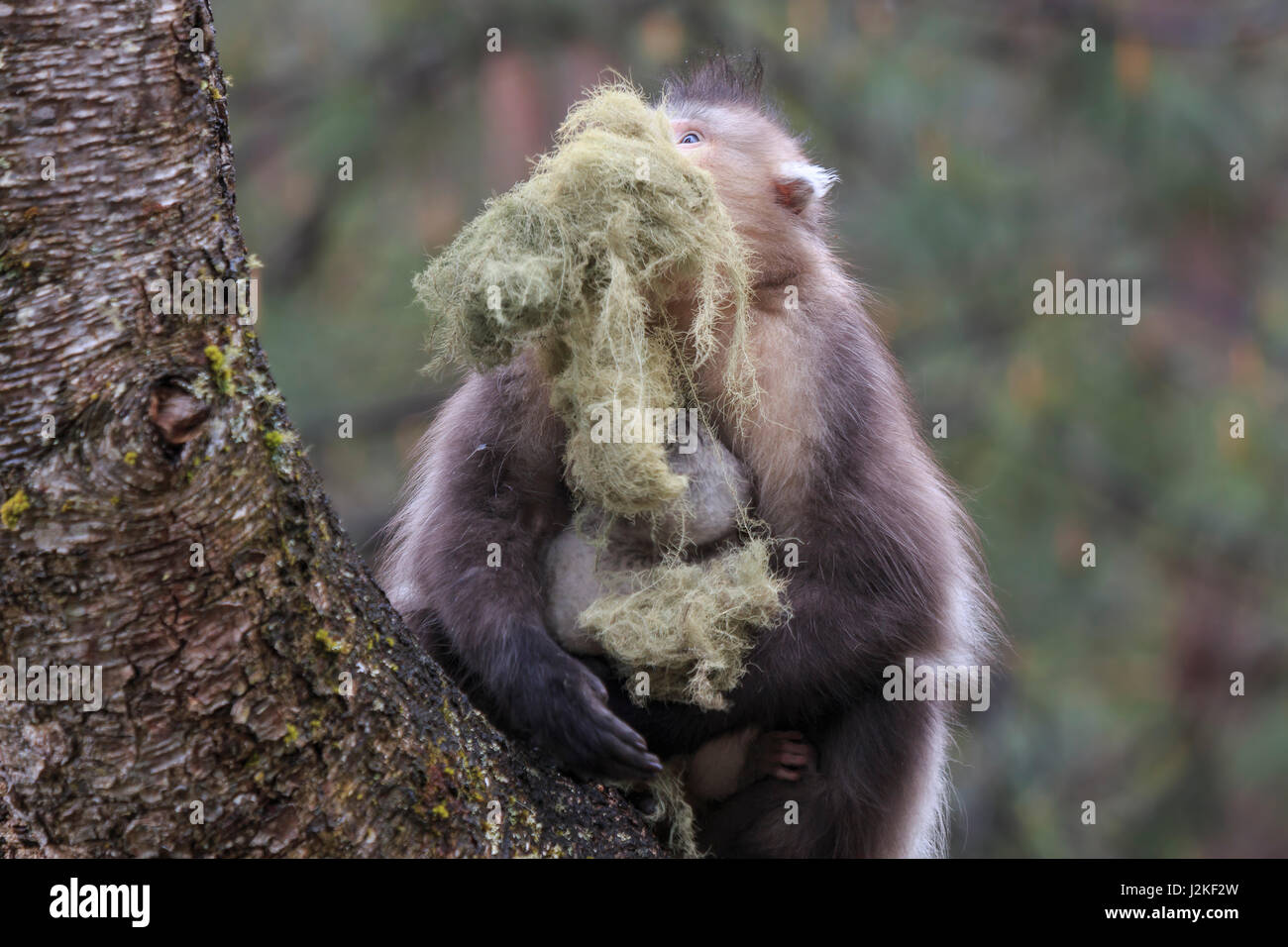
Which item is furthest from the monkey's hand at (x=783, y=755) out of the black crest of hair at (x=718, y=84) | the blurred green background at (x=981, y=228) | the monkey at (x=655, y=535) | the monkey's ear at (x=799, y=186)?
the blurred green background at (x=981, y=228)

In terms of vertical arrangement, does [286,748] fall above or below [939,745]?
above

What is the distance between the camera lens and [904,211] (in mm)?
8133

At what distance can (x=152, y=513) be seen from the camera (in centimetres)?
200

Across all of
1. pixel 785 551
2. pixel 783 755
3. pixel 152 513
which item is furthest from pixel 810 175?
pixel 152 513

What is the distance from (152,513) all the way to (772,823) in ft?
5.74

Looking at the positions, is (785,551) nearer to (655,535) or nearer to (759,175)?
(655,535)

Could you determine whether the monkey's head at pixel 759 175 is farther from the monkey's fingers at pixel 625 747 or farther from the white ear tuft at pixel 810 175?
the monkey's fingers at pixel 625 747

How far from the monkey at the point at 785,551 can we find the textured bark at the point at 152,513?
2.46 feet

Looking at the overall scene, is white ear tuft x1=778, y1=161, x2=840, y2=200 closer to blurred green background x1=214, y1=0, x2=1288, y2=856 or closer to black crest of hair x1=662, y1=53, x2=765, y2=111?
black crest of hair x1=662, y1=53, x2=765, y2=111

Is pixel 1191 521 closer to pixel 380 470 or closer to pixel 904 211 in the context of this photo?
pixel 904 211
